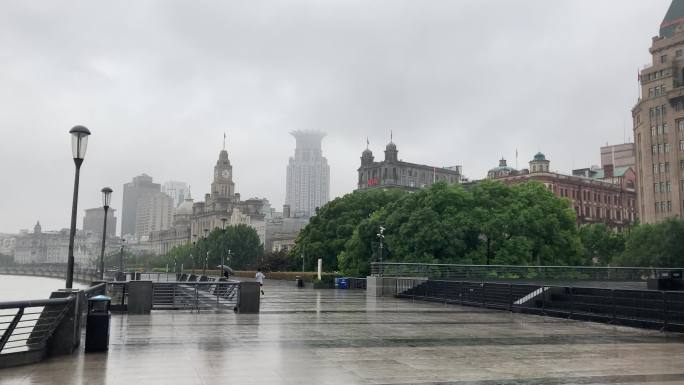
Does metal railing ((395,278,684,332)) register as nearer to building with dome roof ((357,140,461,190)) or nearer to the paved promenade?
the paved promenade

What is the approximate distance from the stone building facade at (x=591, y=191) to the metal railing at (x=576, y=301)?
94.9 meters

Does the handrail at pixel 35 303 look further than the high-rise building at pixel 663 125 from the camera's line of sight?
No

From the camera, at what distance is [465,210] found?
55.2m

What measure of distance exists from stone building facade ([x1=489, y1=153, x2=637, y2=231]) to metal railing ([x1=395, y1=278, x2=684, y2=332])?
94.9 metres

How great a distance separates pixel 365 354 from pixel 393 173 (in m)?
148

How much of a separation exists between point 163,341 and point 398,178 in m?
148

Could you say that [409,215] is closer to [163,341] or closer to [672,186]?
[163,341]

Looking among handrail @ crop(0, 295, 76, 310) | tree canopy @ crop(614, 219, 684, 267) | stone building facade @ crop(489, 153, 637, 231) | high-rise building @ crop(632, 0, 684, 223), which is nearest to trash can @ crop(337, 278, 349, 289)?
tree canopy @ crop(614, 219, 684, 267)

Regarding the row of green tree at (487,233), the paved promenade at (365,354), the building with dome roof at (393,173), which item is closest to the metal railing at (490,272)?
the row of green tree at (487,233)

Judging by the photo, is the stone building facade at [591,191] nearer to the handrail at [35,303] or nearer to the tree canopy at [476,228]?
the tree canopy at [476,228]

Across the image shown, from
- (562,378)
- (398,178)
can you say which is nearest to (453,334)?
(562,378)

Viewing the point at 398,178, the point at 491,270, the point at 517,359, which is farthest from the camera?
the point at 398,178

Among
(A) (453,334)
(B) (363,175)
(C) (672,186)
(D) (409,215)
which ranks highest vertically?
(B) (363,175)

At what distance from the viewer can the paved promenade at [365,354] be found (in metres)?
10.2
